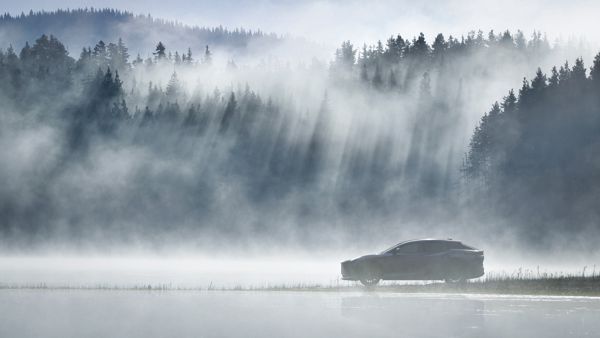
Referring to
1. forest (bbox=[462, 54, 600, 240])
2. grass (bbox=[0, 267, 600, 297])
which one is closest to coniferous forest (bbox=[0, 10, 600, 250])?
forest (bbox=[462, 54, 600, 240])

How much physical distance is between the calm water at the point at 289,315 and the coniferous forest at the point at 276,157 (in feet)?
239

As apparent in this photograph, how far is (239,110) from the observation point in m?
134

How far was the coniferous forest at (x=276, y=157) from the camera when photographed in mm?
96625

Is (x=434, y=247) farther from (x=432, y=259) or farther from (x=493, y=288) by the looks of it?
(x=493, y=288)

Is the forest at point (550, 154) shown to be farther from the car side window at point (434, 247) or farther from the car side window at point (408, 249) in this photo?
the car side window at point (408, 249)

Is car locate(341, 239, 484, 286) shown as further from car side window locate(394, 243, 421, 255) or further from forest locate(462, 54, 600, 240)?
forest locate(462, 54, 600, 240)

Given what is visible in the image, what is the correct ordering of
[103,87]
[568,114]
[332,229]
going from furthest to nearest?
1. [103,87]
2. [332,229]
3. [568,114]

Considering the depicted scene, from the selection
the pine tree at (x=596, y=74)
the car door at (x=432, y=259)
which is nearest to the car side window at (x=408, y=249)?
the car door at (x=432, y=259)

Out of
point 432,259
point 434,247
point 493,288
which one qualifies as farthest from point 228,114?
point 493,288

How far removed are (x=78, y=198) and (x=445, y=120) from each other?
6401cm

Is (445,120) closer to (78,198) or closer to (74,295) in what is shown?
(78,198)

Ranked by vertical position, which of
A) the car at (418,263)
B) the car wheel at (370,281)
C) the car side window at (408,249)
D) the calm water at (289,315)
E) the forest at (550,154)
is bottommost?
the calm water at (289,315)

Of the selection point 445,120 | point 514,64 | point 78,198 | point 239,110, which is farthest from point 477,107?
point 78,198

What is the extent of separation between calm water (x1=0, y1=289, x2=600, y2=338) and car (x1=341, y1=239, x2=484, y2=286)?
3.28m
